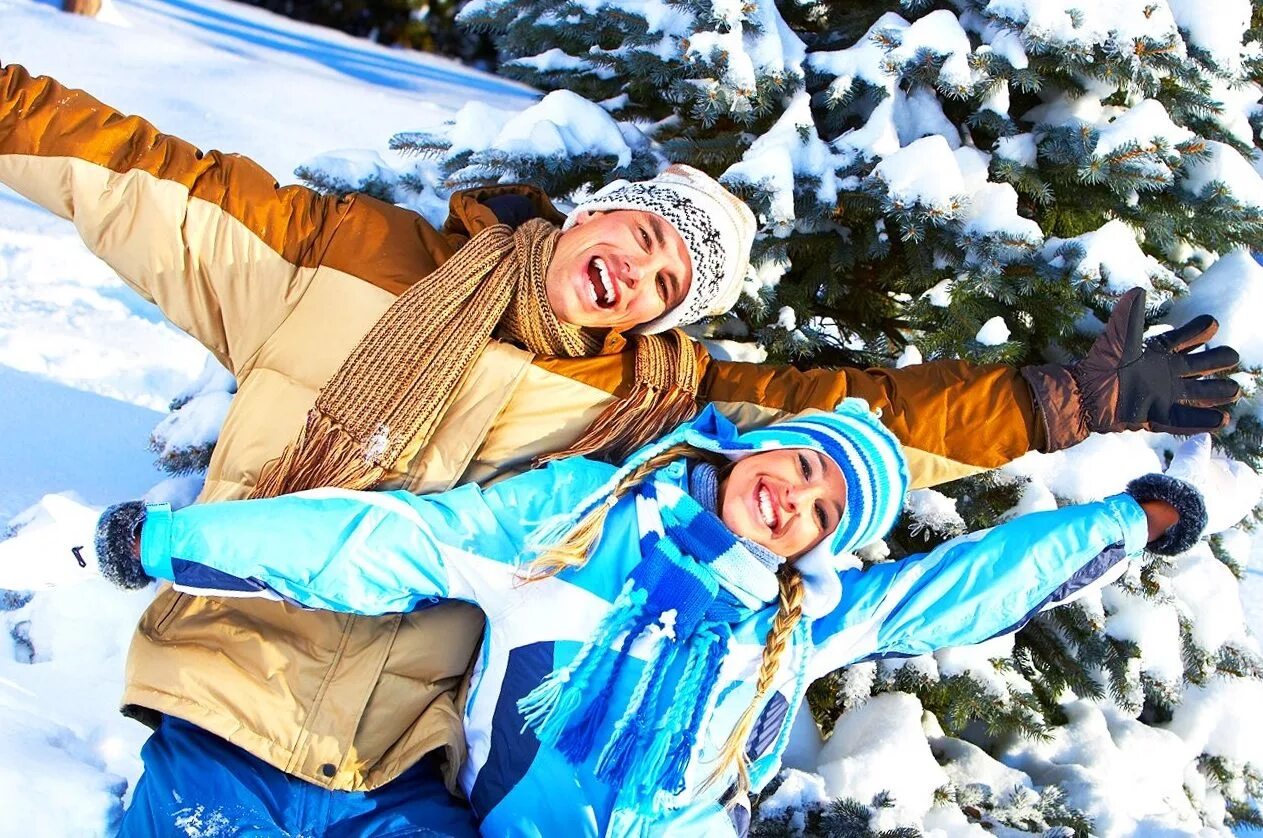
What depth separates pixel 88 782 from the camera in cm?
216

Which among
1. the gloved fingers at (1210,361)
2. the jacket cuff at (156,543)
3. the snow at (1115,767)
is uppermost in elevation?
the jacket cuff at (156,543)

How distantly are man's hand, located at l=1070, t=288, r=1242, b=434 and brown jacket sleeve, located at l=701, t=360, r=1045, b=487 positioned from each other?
0.13m

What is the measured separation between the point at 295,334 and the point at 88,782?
102 centimetres

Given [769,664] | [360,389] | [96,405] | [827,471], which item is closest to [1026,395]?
[827,471]

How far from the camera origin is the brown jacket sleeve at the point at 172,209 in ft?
6.40

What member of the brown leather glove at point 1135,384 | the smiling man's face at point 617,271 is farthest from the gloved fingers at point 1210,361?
the smiling man's face at point 617,271

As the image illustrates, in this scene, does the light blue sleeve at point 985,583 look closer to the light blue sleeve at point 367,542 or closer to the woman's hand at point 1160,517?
the woman's hand at point 1160,517

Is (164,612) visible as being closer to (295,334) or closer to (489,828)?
(295,334)

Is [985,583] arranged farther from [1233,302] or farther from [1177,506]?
[1233,302]

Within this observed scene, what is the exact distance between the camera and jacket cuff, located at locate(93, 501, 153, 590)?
64.3 inches

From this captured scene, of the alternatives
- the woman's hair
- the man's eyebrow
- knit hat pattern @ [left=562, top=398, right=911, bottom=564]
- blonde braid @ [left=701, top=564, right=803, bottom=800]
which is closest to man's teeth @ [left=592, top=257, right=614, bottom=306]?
the man's eyebrow

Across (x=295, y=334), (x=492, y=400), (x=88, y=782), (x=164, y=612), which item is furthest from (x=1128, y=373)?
(x=88, y=782)

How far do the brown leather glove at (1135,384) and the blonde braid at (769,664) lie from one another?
0.68m

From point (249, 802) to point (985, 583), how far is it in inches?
53.4
